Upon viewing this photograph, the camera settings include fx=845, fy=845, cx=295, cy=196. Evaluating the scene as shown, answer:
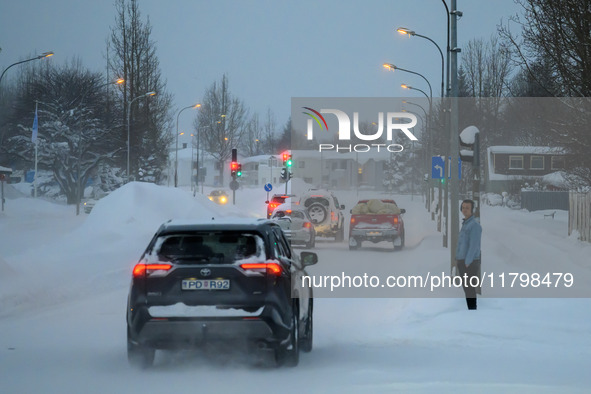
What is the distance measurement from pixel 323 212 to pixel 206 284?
82.3 ft

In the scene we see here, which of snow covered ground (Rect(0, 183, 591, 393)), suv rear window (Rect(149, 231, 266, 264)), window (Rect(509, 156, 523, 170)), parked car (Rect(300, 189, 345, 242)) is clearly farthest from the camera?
window (Rect(509, 156, 523, 170))

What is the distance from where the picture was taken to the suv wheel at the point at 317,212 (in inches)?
1288

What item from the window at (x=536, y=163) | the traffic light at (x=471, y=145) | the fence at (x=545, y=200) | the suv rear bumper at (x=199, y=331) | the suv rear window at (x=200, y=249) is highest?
the window at (x=536, y=163)

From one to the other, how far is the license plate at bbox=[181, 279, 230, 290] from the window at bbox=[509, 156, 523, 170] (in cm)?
7623

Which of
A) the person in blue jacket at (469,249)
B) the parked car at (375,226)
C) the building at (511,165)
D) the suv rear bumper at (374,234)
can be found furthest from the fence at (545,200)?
the person in blue jacket at (469,249)

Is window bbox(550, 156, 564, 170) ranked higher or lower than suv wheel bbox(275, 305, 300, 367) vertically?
higher

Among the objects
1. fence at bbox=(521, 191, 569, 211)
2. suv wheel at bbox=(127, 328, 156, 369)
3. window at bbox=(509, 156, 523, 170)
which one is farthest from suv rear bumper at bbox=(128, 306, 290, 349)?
window at bbox=(509, 156, 523, 170)

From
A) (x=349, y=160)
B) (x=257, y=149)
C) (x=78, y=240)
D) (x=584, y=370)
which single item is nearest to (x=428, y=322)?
(x=584, y=370)

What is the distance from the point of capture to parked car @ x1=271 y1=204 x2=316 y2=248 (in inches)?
1161

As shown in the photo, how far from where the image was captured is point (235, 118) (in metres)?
112

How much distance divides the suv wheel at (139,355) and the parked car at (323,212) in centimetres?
2395

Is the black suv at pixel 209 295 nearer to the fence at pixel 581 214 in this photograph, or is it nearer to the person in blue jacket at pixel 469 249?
the person in blue jacket at pixel 469 249

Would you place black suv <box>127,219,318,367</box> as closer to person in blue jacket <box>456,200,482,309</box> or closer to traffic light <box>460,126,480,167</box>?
person in blue jacket <box>456,200,482,309</box>
